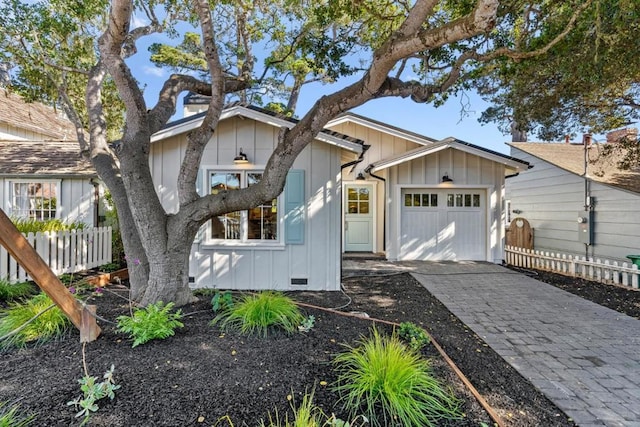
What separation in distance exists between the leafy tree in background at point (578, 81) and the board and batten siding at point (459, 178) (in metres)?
1.35

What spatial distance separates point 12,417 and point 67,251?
5971mm

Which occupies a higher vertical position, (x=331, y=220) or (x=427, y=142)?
(x=427, y=142)

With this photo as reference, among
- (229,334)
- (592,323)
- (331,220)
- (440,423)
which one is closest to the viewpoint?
(440,423)

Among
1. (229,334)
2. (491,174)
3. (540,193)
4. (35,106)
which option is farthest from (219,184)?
(35,106)

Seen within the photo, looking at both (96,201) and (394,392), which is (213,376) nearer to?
(394,392)

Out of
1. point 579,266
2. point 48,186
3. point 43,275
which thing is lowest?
point 579,266

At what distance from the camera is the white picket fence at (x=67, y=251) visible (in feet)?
18.7

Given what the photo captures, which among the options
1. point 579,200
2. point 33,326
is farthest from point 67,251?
point 579,200

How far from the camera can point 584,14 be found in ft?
15.5

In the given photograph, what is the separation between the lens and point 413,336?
3346 millimetres

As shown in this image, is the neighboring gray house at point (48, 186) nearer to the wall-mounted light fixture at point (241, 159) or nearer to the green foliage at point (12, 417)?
the wall-mounted light fixture at point (241, 159)

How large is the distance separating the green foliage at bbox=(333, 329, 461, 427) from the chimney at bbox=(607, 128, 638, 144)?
9453 millimetres

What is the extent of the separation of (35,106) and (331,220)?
1709 centimetres

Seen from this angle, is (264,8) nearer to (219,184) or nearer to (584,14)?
(219,184)
